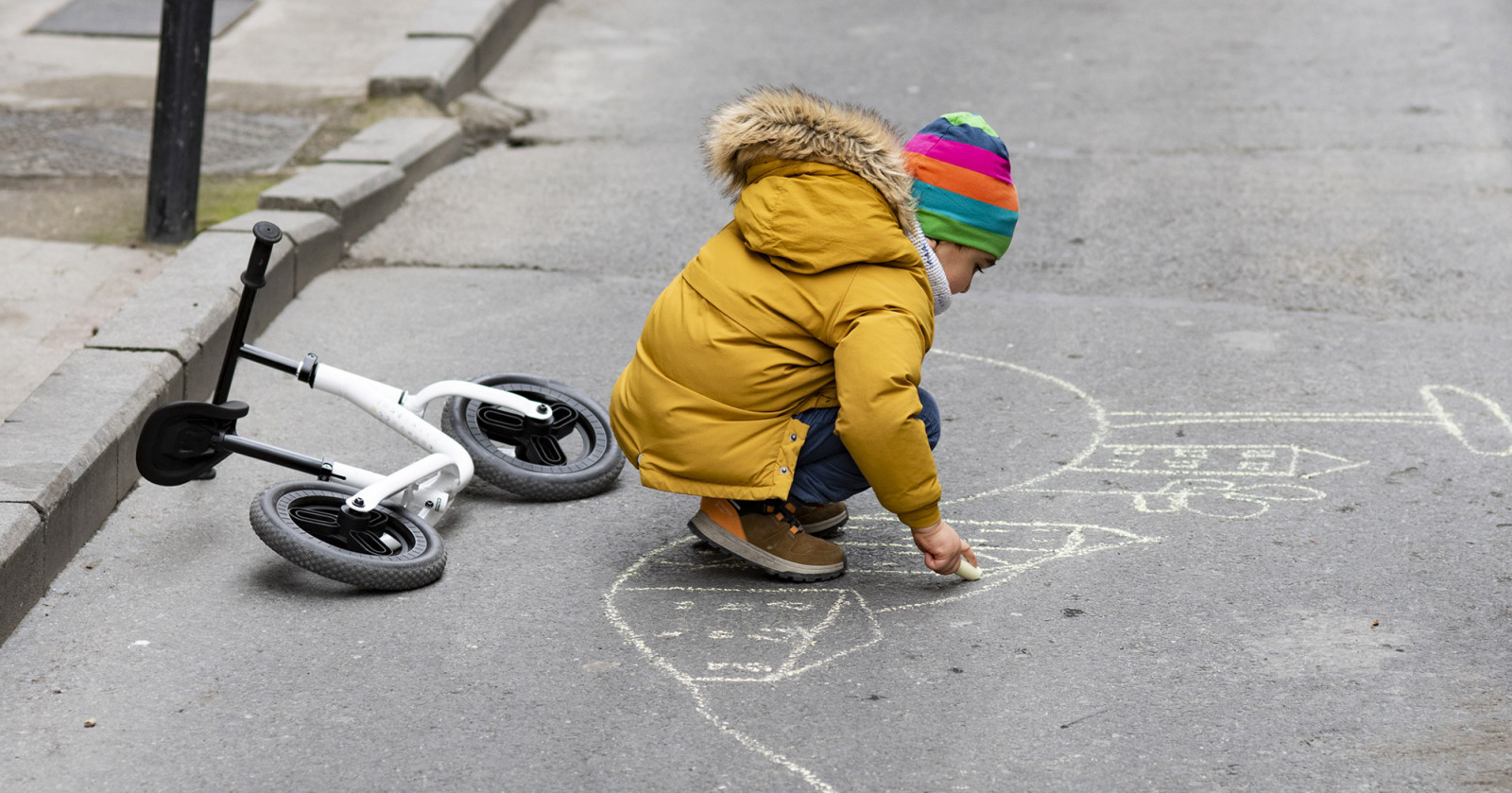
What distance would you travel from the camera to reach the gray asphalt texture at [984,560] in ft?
8.74

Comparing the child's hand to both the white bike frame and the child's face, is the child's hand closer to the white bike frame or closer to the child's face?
the child's face

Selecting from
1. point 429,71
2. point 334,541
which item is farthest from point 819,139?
point 429,71

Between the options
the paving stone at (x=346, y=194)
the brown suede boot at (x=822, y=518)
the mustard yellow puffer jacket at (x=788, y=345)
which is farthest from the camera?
the paving stone at (x=346, y=194)

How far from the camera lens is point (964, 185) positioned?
124 inches

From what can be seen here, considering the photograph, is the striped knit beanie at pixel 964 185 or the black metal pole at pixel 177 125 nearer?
the striped knit beanie at pixel 964 185

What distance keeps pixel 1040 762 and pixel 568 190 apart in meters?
4.44

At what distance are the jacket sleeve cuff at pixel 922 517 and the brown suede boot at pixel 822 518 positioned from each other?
44cm

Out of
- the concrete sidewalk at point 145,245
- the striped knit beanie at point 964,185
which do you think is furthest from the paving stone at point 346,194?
the striped knit beanie at point 964,185

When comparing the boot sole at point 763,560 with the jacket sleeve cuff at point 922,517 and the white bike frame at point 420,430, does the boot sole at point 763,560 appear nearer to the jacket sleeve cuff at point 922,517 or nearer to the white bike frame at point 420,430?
the jacket sleeve cuff at point 922,517

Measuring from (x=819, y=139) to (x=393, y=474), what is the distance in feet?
4.42

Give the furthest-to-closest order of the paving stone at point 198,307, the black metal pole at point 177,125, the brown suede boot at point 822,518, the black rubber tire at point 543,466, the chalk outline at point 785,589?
the black metal pole at point 177,125 → the paving stone at point 198,307 → the black rubber tire at point 543,466 → the brown suede boot at point 822,518 → the chalk outline at point 785,589

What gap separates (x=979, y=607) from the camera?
10.6 ft

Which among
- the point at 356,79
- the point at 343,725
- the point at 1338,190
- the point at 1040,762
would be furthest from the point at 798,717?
the point at 356,79

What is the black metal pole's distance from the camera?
18.0ft
